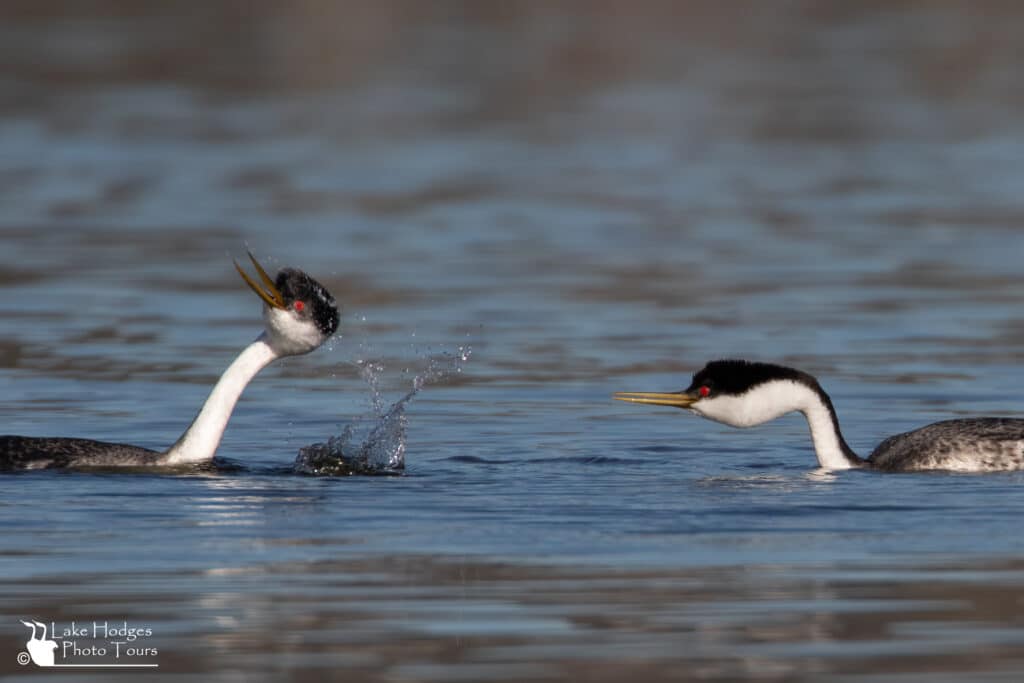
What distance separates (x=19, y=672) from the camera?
7805 millimetres

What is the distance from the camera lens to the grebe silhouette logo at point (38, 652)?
795 cm

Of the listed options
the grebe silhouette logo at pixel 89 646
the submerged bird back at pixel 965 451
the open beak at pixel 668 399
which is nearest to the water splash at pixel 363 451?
the open beak at pixel 668 399

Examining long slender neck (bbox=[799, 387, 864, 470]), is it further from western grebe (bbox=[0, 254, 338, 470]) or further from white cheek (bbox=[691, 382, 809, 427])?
western grebe (bbox=[0, 254, 338, 470])

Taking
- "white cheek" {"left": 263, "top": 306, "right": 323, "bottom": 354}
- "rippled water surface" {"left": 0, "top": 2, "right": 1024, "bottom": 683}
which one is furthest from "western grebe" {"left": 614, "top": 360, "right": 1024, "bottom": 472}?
"white cheek" {"left": 263, "top": 306, "right": 323, "bottom": 354}

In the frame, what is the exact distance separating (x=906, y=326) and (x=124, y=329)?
605cm

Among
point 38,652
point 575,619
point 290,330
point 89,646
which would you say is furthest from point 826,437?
point 38,652

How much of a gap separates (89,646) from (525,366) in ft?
28.8

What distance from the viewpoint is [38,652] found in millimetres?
8055

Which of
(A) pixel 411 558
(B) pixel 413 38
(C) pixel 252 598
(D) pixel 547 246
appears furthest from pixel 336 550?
(B) pixel 413 38

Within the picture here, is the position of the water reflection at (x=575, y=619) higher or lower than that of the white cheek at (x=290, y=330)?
lower

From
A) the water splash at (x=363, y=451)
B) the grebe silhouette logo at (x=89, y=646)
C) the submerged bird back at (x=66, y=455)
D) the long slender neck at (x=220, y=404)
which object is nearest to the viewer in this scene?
the grebe silhouette logo at (x=89, y=646)

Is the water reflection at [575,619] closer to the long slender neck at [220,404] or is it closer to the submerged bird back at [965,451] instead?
the long slender neck at [220,404]

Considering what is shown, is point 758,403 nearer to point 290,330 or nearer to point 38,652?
point 290,330

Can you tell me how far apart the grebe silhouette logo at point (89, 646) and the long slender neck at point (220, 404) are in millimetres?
3625
